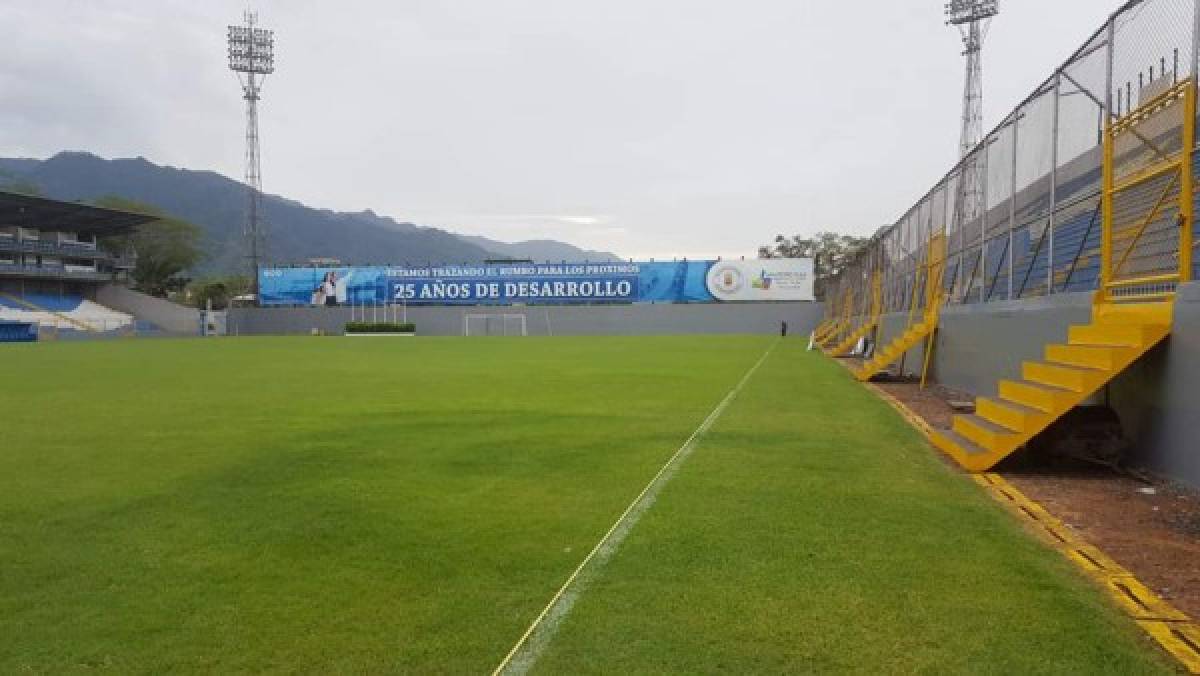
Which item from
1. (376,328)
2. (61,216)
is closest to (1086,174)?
(376,328)

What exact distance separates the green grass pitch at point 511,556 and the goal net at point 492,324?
55.7 meters

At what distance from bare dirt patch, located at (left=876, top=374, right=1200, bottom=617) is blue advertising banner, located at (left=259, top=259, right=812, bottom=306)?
56.9 m

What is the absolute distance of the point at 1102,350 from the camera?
700 centimetres

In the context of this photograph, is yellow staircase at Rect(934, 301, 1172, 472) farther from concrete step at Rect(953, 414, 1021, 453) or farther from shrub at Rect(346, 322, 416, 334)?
shrub at Rect(346, 322, 416, 334)

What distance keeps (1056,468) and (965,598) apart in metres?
4.17

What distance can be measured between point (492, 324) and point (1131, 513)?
62.0 meters

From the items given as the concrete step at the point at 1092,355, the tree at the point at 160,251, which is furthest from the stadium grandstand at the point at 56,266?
the concrete step at the point at 1092,355

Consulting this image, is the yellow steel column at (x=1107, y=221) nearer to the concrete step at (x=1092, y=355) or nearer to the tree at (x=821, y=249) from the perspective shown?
the concrete step at (x=1092, y=355)

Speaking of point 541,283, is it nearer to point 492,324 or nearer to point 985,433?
point 492,324

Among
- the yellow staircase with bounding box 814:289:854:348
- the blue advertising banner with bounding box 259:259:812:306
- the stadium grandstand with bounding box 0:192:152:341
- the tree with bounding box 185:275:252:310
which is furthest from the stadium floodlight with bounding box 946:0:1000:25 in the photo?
the tree with bounding box 185:275:252:310

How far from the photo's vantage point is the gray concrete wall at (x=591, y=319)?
206ft

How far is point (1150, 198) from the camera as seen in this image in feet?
26.3

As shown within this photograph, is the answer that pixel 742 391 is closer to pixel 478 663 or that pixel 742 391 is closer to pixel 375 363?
pixel 478 663

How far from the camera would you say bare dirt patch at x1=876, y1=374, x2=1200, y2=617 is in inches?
173
